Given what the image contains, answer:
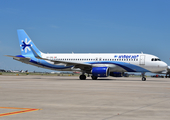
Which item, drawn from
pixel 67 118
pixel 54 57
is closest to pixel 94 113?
pixel 67 118

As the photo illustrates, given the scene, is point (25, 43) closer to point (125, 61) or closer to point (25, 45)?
point (25, 45)

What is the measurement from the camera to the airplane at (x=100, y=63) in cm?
3922

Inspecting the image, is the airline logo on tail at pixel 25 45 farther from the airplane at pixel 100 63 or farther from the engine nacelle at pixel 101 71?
the engine nacelle at pixel 101 71

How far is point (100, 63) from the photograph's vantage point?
4109cm

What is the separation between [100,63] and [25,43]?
15.1 meters

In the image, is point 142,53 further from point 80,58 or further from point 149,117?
point 149,117

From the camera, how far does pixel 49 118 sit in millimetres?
8156

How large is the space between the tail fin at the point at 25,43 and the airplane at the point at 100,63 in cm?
65

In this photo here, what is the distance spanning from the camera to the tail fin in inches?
1838

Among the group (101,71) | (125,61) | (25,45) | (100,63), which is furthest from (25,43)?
(125,61)

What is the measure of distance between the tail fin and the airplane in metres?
0.65

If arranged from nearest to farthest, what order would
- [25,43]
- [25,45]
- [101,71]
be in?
[101,71], [25,45], [25,43]

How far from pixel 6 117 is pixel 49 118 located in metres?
1.40

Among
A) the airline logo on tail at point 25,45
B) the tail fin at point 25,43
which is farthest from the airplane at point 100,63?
the airline logo on tail at point 25,45
